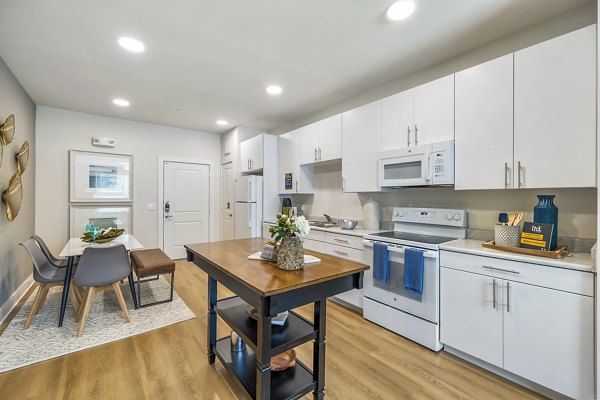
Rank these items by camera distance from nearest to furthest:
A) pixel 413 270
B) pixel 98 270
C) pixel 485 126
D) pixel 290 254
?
1. pixel 290 254
2. pixel 485 126
3. pixel 413 270
4. pixel 98 270

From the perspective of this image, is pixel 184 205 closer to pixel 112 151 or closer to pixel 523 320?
pixel 112 151

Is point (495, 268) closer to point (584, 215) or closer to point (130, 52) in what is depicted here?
point (584, 215)

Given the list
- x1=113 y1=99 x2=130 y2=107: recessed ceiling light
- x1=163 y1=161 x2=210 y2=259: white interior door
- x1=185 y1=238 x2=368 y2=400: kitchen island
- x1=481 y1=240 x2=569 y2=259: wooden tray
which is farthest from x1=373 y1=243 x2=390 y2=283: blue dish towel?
x1=163 y1=161 x2=210 y2=259: white interior door

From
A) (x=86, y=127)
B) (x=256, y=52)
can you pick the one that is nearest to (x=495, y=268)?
(x=256, y=52)

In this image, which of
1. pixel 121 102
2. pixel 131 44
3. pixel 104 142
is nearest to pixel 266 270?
pixel 131 44

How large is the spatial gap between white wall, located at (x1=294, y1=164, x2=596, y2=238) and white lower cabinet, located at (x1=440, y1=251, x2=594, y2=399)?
1.95ft

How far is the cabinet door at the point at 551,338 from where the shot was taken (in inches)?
60.4

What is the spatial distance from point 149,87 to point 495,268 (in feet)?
13.1

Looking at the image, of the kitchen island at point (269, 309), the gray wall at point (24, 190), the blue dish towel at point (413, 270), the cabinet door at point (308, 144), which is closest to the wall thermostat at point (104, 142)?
the gray wall at point (24, 190)

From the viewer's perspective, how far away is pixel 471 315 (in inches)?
78.6

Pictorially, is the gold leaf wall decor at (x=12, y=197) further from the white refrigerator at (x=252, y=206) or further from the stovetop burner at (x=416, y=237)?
the stovetop burner at (x=416, y=237)

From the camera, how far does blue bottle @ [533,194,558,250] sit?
6.21 ft

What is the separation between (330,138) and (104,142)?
149 inches

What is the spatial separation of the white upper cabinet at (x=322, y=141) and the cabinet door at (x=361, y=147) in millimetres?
113
